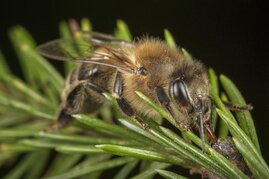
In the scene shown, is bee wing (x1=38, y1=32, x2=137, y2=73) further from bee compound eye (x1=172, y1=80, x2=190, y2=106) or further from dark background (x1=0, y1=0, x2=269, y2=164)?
dark background (x1=0, y1=0, x2=269, y2=164)

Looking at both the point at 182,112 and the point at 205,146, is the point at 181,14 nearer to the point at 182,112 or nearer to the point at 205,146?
the point at 182,112

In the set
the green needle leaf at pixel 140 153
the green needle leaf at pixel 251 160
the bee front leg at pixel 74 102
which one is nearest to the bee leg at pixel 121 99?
the bee front leg at pixel 74 102

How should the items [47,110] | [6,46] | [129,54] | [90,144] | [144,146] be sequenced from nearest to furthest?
[144,146]
[90,144]
[129,54]
[47,110]
[6,46]

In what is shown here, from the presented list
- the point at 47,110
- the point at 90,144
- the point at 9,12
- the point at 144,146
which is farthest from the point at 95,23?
the point at 144,146

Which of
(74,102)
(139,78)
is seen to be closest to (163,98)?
(139,78)

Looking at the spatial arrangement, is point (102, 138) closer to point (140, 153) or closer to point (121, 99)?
point (121, 99)

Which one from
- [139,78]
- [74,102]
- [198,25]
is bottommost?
[74,102]
